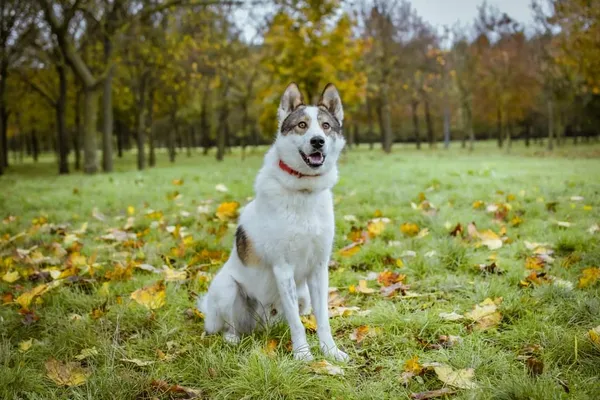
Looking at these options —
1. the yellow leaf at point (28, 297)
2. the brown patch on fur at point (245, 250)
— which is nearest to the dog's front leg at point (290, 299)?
the brown patch on fur at point (245, 250)

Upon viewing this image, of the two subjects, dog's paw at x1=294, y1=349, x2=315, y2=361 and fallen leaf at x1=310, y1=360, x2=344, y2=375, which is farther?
dog's paw at x1=294, y1=349, x2=315, y2=361

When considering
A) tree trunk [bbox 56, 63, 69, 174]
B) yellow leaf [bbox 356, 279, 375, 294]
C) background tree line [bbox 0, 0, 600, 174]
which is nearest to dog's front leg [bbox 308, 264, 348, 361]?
yellow leaf [bbox 356, 279, 375, 294]

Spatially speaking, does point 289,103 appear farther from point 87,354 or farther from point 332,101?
point 87,354

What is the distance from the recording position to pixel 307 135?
3160mm

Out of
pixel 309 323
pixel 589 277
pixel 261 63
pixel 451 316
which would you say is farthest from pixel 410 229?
pixel 261 63

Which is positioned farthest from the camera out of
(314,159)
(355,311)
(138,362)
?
(355,311)

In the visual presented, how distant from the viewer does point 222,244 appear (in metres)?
5.69

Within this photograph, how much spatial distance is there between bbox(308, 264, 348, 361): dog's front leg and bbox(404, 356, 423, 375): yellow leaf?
1.66ft

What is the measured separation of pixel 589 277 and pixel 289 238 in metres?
2.60

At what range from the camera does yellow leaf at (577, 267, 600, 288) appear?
3.77 m

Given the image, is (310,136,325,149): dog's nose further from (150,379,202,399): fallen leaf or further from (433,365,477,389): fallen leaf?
(150,379,202,399): fallen leaf

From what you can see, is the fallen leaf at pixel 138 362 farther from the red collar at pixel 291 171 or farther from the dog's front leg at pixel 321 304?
the red collar at pixel 291 171

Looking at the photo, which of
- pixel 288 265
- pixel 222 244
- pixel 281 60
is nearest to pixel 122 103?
pixel 281 60

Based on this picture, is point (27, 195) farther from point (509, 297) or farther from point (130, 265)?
point (509, 297)
